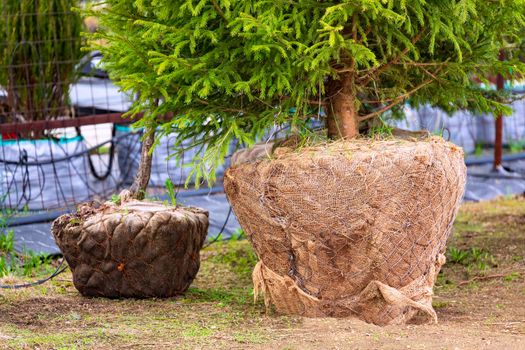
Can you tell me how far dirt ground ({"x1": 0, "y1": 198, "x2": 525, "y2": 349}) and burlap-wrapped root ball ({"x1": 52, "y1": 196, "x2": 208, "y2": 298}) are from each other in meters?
0.11

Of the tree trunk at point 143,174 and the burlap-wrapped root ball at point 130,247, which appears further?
the tree trunk at point 143,174

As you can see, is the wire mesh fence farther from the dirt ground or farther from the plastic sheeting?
the dirt ground

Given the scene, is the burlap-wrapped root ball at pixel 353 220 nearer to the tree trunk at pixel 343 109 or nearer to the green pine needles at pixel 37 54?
the tree trunk at pixel 343 109

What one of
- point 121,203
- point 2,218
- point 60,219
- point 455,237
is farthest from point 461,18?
point 2,218

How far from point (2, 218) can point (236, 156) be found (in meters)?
3.04

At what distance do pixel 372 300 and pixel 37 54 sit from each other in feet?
17.5

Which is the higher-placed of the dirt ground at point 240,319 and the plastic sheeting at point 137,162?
the plastic sheeting at point 137,162

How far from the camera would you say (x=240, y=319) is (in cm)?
452

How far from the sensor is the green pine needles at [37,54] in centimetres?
827

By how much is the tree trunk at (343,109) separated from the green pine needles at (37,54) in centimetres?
437

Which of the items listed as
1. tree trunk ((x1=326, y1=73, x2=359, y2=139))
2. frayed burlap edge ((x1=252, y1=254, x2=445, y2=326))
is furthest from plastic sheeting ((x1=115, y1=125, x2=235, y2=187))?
frayed burlap edge ((x1=252, y1=254, x2=445, y2=326))

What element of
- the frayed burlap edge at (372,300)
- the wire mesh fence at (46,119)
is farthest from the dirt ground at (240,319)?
the wire mesh fence at (46,119)

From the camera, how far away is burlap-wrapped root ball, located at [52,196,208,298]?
4.95 meters

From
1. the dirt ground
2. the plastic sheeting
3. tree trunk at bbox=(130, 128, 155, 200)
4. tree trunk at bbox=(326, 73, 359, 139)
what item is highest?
tree trunk at bbox=(326, 73, 359, 139)
